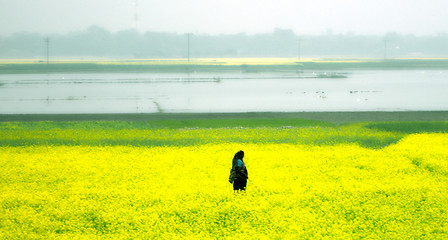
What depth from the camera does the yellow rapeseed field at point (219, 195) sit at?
11148 millimetres

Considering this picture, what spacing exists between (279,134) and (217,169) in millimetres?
8997

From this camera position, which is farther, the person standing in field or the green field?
the person standing in field

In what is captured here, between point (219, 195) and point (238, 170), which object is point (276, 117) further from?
point (238, 170)

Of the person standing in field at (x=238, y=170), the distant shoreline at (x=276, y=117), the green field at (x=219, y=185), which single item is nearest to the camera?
the green field at (x=219, y=185)

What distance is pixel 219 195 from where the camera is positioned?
13.2 metres

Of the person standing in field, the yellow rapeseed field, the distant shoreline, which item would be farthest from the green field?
the distant shoreline

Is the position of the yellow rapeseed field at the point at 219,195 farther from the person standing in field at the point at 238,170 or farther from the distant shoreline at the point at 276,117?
the distant shoreline at the point at 276,117

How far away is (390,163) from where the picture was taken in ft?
58.1

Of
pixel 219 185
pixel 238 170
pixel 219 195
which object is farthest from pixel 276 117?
pixel 238 170

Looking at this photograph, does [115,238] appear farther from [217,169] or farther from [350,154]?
[350,154]

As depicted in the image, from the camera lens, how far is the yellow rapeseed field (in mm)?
11148

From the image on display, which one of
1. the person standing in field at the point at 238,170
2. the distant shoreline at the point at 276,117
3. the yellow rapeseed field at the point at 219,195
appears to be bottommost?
the yellow rapeseed field at the point at 219,195

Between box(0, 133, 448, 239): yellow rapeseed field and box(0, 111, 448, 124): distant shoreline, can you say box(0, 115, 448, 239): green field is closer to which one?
box(0, 133, 448, 239): yellow rapeseed field

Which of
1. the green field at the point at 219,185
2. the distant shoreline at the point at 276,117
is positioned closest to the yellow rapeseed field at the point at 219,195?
the green field at the point at 219,185
